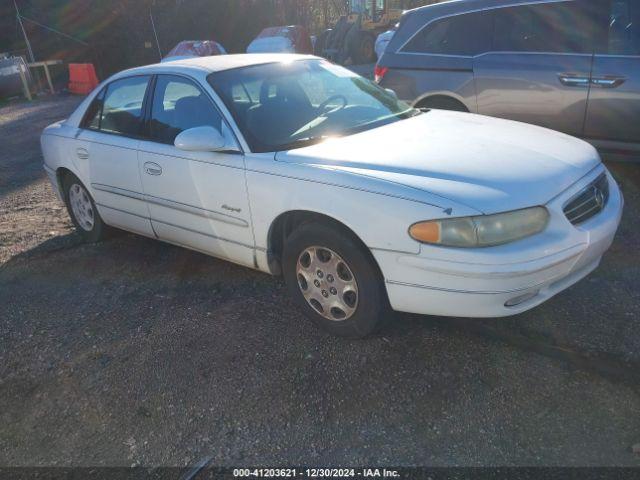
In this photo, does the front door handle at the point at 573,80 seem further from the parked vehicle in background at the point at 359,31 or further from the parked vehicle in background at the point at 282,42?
the parked vehicle in background at the point at 359,31

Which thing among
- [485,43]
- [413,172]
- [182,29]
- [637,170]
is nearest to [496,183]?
[413,172]

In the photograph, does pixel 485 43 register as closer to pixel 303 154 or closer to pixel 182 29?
pixel 303 154

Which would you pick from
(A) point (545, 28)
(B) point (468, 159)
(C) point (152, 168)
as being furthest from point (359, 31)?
(B) point (468, 159)

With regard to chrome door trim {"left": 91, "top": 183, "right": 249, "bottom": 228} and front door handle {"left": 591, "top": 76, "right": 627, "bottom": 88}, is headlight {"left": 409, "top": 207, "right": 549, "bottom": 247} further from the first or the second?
front door handle {"left": 591, "top": 76, "right": 627, "bottom": 88}

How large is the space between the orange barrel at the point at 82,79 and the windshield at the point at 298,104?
1785 centimetres

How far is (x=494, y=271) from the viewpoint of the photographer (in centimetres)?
251

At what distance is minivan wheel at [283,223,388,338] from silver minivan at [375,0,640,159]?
10.5 feet

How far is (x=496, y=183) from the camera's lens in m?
2.68

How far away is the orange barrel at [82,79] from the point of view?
19.5 m

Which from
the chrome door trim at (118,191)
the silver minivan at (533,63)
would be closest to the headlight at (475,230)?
the chrome door trim at (118,191)

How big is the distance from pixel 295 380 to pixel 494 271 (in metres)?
1.16

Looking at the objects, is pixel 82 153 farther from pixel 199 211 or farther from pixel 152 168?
pixel 199 211

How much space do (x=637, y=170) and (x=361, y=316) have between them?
4067 mm

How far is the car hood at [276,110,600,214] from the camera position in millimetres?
2635
